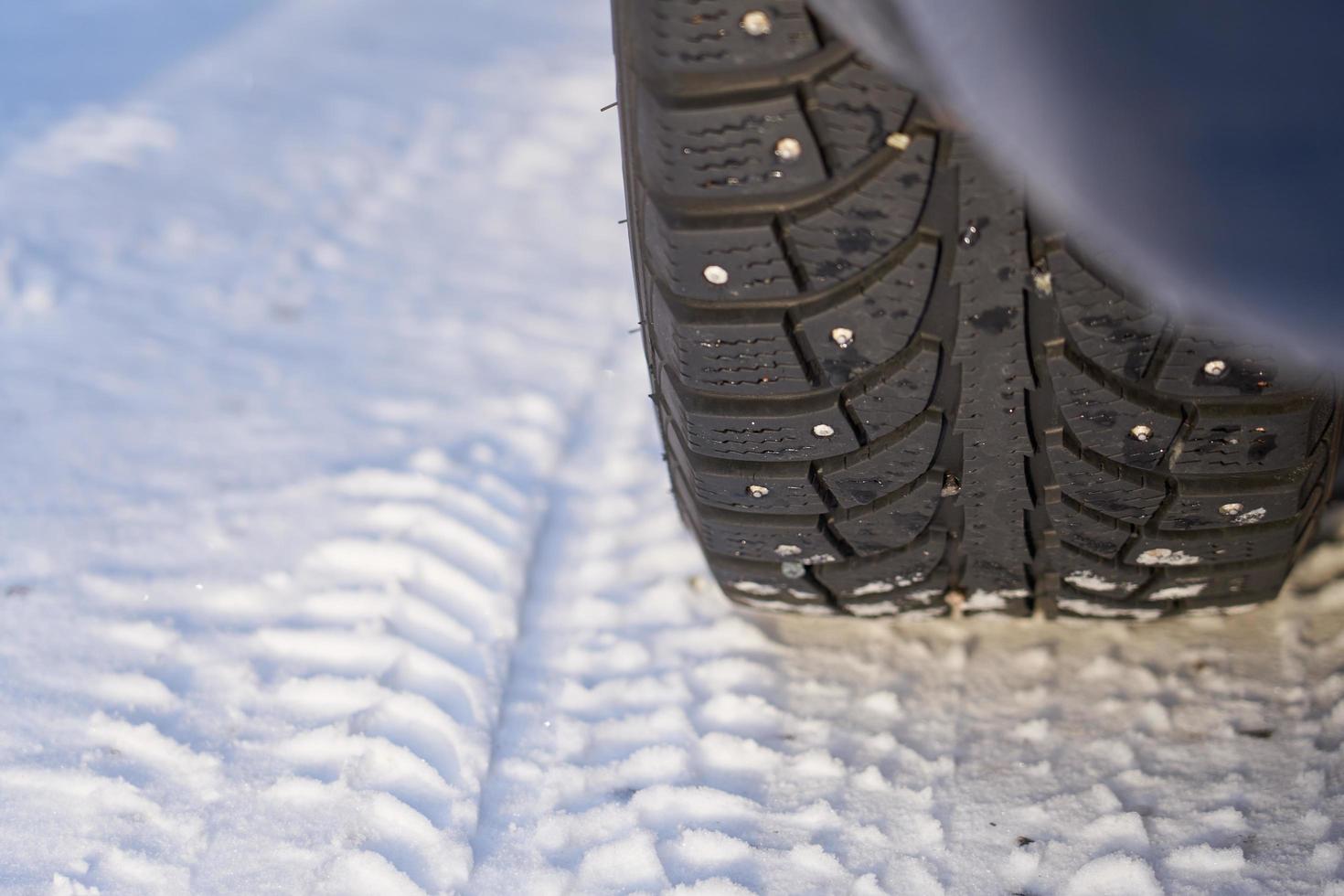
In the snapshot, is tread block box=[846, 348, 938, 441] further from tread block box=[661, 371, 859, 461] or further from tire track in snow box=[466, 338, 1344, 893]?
tire track in snow box=[466, 338, 1344, 893]

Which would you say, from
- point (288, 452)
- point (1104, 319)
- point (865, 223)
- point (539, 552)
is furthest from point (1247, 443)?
point (288, 452)

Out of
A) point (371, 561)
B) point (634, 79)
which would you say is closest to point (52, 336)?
point (371, 561)

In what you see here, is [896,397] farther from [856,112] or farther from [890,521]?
[856,112]

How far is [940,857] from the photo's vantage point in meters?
1.21

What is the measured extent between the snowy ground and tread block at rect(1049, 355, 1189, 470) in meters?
0.39

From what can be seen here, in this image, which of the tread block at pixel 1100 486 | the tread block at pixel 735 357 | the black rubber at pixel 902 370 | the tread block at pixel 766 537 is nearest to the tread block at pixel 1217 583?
the black rubber at pixel 902 370

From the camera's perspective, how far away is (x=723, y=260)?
1026 mm

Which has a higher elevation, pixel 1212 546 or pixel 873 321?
pixel 873 321

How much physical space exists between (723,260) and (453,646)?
0.72 m

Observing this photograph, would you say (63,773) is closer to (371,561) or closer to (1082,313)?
(371,561)

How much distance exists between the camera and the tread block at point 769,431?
3.72ft

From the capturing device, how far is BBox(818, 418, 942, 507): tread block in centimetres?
115

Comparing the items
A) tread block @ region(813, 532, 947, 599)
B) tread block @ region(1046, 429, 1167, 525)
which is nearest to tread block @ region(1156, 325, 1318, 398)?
tread block @ region(1046, 429, 1167, 525)

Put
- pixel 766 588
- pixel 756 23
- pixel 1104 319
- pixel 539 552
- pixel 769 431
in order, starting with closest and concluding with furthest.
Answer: pixel 756 23, pixel 1104 319, pixel 769 431, pixel 766 588, pixel 539 552
